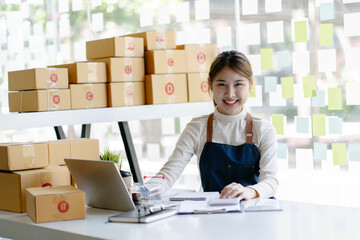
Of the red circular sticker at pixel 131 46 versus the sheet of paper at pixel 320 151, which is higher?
the red circular sticker at pixel 131 46

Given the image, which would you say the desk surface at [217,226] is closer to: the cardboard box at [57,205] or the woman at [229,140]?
the cardboard box at [57,205]

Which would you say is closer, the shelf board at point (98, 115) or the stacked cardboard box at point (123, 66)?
the shelf board at point (98, 115)

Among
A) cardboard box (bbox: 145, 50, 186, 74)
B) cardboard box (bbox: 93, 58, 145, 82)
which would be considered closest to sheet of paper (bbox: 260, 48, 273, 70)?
cardboard box (bbox: 145, 50, 186, 74)

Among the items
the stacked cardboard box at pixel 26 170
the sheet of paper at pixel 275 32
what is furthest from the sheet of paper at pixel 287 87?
the stacked cardboard box at pixel 26 170

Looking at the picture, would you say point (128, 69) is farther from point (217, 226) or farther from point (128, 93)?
point (217, 226)

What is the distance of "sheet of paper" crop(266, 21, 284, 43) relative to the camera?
11.8 ft

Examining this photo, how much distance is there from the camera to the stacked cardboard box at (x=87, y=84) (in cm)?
343

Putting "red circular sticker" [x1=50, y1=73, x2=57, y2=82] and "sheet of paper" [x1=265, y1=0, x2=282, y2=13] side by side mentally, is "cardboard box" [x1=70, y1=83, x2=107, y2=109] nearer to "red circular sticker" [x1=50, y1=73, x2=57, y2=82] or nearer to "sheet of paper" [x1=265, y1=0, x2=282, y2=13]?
"red circular sticker" [x1=50, y1=73, x2=57, y2=82]

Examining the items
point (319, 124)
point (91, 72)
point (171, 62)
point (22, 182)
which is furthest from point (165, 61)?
point (22, 182)

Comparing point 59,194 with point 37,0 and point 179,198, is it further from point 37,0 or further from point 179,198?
point 37,0

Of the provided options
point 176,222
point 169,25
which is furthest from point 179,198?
point 169,25

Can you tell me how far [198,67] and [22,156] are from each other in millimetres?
1829

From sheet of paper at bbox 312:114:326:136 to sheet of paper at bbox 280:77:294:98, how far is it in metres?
0.22

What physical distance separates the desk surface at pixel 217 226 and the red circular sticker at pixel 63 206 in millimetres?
48
